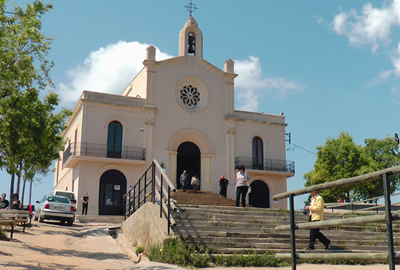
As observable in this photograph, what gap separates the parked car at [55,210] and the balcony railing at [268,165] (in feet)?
49.6

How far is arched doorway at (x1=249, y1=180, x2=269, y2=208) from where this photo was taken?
3362cm

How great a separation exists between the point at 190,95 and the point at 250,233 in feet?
78.8

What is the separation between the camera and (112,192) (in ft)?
98.5

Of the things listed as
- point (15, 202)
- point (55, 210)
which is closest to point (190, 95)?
point (55, 210)

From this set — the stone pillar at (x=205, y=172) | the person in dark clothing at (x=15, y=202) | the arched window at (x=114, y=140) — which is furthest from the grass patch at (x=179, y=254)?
the stone pillar at (x=205, y=172)

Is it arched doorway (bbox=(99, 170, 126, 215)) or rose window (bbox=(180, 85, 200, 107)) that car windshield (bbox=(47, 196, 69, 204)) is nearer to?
arched doorway (bbox=(99, 170, 126, 215))

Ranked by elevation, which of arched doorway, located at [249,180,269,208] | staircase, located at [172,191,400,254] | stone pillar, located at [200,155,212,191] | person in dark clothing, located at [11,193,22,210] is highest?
stone pillar, located at [200,155,212,191]

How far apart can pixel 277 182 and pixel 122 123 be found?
41.7 ft

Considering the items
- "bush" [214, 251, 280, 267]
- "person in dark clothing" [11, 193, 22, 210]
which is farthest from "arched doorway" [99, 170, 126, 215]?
"bush" [214, 251, 280, 267]

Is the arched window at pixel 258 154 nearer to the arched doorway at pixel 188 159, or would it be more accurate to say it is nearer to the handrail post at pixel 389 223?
the arched doorway at pixel 188 159

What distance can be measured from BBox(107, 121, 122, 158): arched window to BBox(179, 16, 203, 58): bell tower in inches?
303

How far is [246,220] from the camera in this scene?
38.3ft

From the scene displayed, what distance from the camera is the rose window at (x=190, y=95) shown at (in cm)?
3344

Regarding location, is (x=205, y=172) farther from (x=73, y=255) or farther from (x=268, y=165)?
(x=73, y=255)
